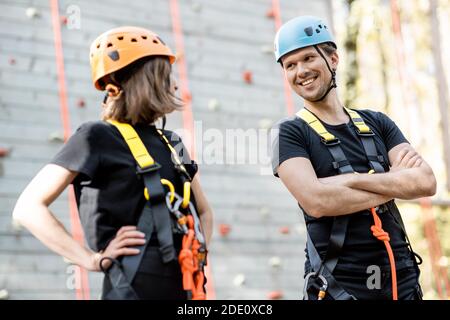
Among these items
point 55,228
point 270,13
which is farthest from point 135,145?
point 270,13

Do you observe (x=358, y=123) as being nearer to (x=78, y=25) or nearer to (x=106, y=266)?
(x=106, y=266)

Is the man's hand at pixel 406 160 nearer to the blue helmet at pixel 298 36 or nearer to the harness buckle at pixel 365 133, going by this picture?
the harness buckle at pixel 365 133

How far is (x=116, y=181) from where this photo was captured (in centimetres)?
274

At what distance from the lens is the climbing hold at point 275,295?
6.79m

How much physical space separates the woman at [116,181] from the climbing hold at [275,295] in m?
4.07

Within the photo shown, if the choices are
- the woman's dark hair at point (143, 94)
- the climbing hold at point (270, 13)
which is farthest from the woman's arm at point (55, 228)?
the climbing hold at point (270, 13)

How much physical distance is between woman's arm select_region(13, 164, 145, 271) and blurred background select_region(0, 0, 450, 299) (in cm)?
291

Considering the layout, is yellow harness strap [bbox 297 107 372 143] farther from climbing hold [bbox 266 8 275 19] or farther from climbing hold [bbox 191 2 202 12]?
climbing hold [bbox 266 8 275 19]

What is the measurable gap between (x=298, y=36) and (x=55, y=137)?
284cm

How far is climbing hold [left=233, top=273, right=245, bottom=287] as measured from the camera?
6.57 metres

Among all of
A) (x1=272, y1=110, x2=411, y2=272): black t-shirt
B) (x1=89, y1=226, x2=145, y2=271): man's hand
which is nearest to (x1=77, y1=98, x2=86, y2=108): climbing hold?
(x1=272, y1=110, x2=411, y2=272): black t-shirt

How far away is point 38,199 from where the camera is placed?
2680 mm
